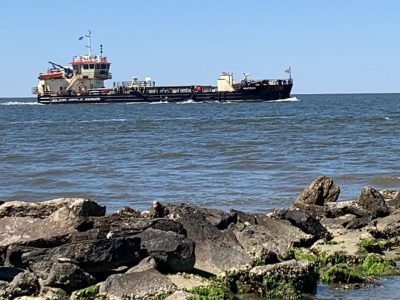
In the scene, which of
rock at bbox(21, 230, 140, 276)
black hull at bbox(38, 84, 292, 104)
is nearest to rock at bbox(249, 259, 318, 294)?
rock at bbox(21, 230, 140, 276)

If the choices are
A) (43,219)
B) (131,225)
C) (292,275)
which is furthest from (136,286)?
(43,219)

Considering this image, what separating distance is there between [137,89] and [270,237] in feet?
281

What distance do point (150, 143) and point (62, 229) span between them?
1015 inches

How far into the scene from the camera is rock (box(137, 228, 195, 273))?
8.49 metres

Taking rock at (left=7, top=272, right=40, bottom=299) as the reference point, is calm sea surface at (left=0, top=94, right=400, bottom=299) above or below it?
below

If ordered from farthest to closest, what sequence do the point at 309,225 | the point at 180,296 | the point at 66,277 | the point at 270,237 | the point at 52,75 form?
the point at 52,75, the point at 309,225, the point at 270,237, the point at 66,277, the point at 180,296

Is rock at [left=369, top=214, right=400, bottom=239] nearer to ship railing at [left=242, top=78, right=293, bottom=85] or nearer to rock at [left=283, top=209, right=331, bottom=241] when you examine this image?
rock at [left=283, top=209, right=331, bottom=241]

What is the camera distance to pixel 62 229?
29.5ft

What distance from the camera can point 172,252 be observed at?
849cm

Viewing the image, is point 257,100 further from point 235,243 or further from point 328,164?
point 235,243

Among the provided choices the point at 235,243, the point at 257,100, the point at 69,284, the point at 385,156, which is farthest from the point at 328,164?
the point at 257,100

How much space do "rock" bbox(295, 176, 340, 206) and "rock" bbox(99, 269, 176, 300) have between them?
18.9ft

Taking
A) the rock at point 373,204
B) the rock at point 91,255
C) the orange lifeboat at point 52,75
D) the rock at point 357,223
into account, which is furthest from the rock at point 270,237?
the orange lifeboat at point 52,75

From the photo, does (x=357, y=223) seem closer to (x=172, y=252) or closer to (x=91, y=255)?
(x=172, y=252)
